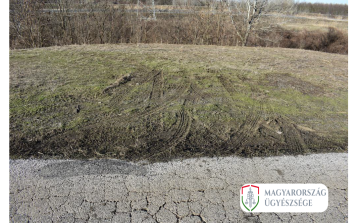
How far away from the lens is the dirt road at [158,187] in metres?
2.79

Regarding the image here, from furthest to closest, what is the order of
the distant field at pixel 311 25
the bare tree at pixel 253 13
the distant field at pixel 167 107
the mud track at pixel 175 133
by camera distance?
1. the distant field at pixel 311 25
2. the bare tree at pixel 253 13
3. the distant field at pixel 167 107
4. the mud track at pixel 175 133

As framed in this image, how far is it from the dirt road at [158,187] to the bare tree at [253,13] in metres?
12.0

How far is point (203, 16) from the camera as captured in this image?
14.1m

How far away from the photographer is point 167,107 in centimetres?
527

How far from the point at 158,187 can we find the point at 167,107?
91.4 inches

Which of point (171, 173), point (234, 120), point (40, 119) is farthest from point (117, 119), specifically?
point (234, 120)

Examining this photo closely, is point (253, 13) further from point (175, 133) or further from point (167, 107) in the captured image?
point (175, 133)

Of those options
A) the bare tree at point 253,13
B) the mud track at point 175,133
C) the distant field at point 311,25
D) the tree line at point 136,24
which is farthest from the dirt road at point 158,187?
the distant field at point 311,25

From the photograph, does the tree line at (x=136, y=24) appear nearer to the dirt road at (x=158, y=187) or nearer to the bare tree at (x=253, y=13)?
the bare tree at (x=253, y=13)

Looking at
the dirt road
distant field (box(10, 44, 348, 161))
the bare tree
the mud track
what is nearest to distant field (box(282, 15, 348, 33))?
the bare tree

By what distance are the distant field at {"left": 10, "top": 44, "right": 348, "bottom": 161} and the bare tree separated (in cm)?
677

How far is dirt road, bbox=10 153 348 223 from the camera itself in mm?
2787

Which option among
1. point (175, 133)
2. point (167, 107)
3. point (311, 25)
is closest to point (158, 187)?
point (175, 133)

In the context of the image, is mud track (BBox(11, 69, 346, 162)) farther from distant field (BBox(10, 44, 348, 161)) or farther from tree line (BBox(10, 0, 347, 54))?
tree line (BBox(10, 0, 347, 54))
